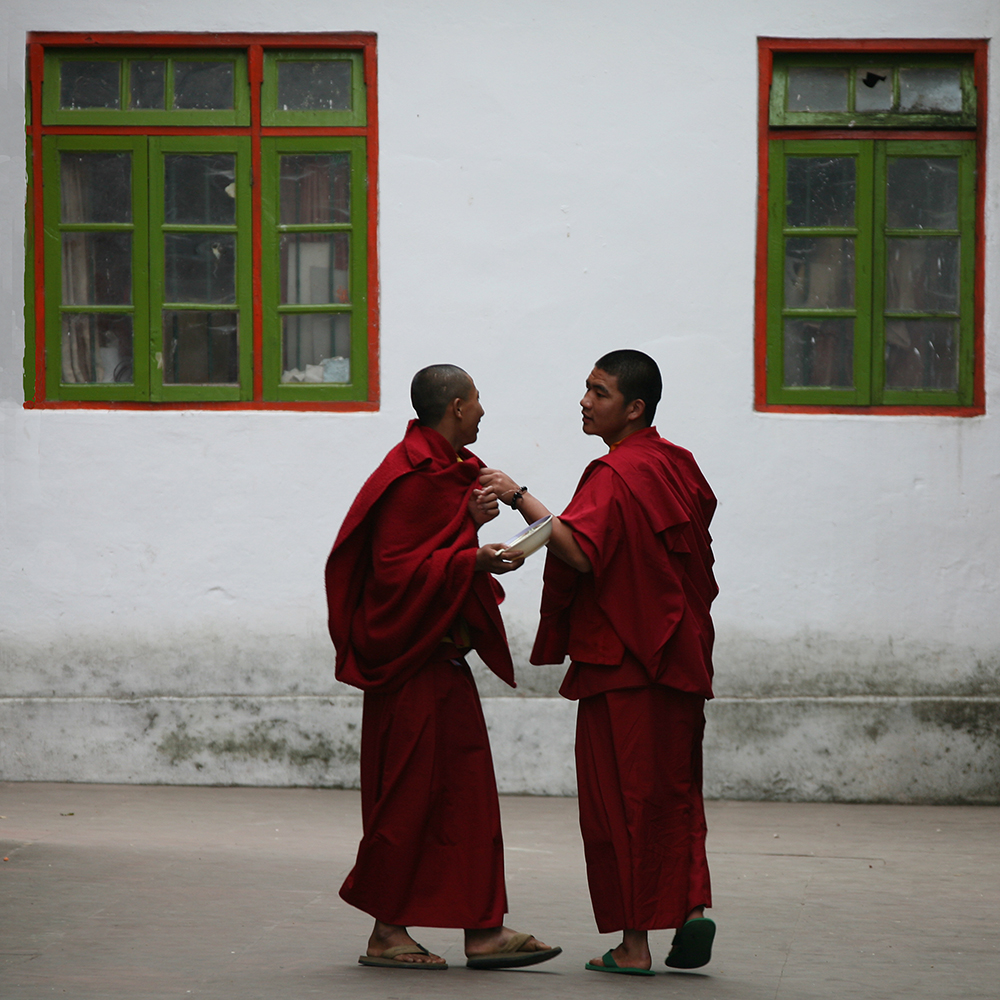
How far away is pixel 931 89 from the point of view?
7.29 meters

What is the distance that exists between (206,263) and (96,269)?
0.58m

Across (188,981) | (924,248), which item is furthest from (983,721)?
(188,981)

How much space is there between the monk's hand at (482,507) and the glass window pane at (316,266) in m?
3.30

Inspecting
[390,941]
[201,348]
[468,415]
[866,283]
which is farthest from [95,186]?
[390,941]

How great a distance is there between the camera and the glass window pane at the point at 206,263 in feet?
24.3

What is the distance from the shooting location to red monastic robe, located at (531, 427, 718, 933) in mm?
4145

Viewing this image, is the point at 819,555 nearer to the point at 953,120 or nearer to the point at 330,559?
the point at 953,120

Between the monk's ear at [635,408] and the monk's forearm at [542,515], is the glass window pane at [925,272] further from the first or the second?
the monk's forearm at [542,515]

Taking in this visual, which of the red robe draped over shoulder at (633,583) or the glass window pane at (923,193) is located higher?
the glass window pane at (923,193)

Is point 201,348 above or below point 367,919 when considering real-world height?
above

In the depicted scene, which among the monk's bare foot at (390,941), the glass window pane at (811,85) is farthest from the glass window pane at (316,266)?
the monk's bare foot at (390,941)

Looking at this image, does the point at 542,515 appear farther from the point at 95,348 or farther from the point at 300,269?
the point at 95,348

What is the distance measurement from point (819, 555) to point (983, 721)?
1146 mm

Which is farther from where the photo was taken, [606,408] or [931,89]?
[931,89]
